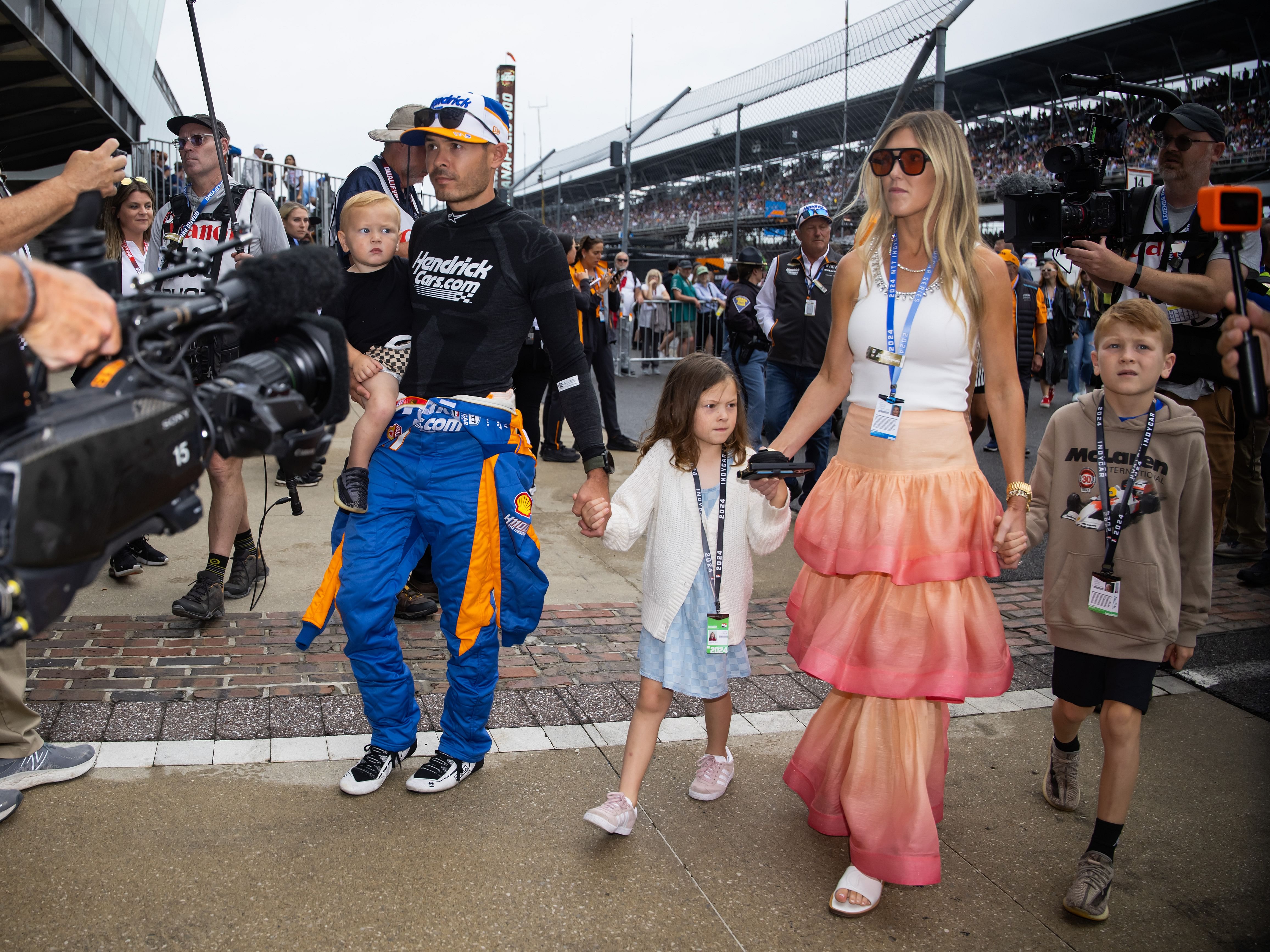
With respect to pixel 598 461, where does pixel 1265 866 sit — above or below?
below

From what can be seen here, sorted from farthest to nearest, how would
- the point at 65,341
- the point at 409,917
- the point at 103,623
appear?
the point at 103,623 → the point at 409,917 → the point at 65,341

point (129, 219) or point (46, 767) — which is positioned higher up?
point (129, 219)

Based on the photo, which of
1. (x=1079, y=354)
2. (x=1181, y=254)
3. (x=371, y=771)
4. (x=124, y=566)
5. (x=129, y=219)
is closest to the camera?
(x=371, y=771)

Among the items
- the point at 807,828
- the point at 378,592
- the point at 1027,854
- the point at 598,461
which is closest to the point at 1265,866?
the point at 1027,854

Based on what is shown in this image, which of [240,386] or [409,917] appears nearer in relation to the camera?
[240,386]

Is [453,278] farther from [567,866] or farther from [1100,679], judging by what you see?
[1100,679]

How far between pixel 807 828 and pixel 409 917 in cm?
130

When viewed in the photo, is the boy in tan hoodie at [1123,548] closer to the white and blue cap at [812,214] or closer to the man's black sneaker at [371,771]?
the man's black sneaker at [371,771]

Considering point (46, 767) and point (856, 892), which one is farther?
point (46, 767)

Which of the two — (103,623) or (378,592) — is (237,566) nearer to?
(103,623)

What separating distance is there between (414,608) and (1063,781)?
303cm

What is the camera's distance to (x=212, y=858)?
281 centimetres

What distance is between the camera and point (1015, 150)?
37375mm

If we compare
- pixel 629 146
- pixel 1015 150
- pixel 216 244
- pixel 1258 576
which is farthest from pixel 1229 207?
pixel 1015 150
